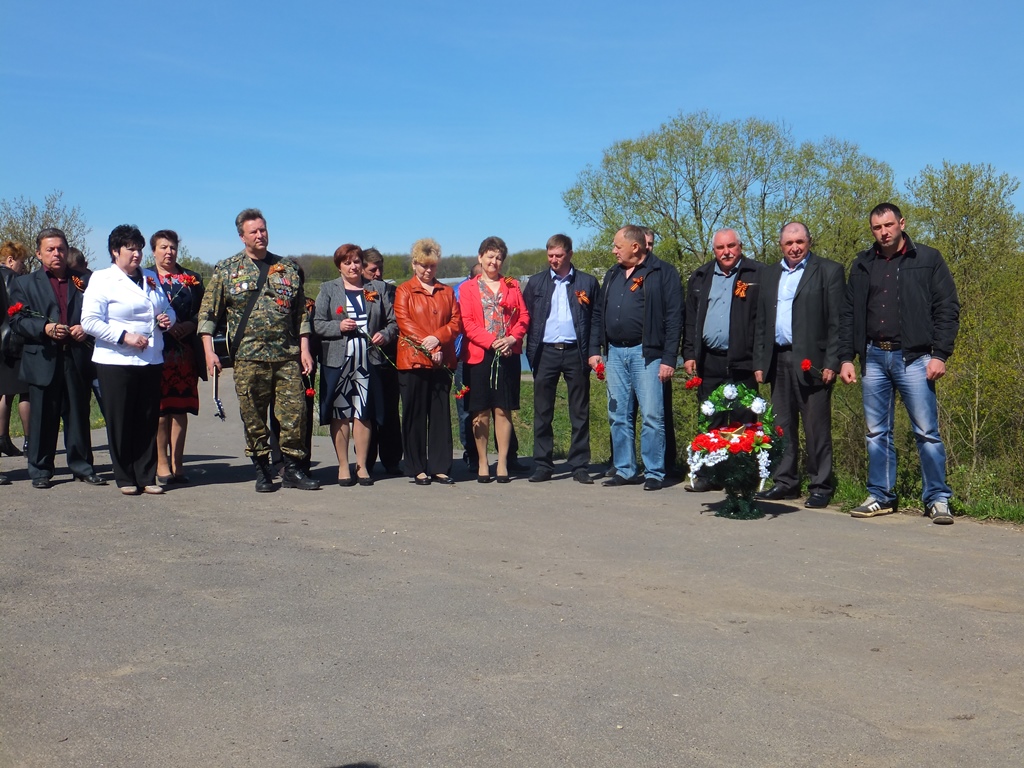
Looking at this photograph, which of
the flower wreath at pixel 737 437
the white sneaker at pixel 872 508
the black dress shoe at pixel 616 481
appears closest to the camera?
the flower wreath at pixel 737 437

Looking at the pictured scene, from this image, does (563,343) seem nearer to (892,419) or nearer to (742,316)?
(742,316)

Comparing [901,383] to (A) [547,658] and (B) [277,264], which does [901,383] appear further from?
(B) [277,264]

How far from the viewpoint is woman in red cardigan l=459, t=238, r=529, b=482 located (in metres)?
10.1

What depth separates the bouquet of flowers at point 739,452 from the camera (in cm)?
828

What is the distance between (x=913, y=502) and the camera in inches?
344

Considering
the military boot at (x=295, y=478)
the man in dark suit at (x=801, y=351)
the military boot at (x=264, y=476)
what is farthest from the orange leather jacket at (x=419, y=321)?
the man in dark suit at (x=801, y=351)

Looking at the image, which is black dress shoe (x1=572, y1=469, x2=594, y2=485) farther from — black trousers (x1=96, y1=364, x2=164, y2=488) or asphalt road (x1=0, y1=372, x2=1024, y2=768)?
black trousers (x1=96, y1=364, x2=164, y2=488)

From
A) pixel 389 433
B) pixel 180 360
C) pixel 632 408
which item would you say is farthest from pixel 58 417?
pixel 632 408

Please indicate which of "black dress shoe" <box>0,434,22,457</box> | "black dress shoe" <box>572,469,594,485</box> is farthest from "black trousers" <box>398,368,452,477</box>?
A: "black dress shoe" <box>0,434,22,457</box>

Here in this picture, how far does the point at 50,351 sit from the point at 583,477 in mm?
5056

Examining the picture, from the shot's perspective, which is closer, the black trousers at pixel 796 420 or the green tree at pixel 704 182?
the black trousers at pixel 796 420

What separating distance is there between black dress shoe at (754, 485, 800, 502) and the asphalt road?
2.02 ft

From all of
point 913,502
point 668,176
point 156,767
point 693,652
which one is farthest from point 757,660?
point 668,176

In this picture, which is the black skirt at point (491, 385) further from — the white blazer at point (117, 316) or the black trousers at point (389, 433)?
the white blazer at point (117, 316)
